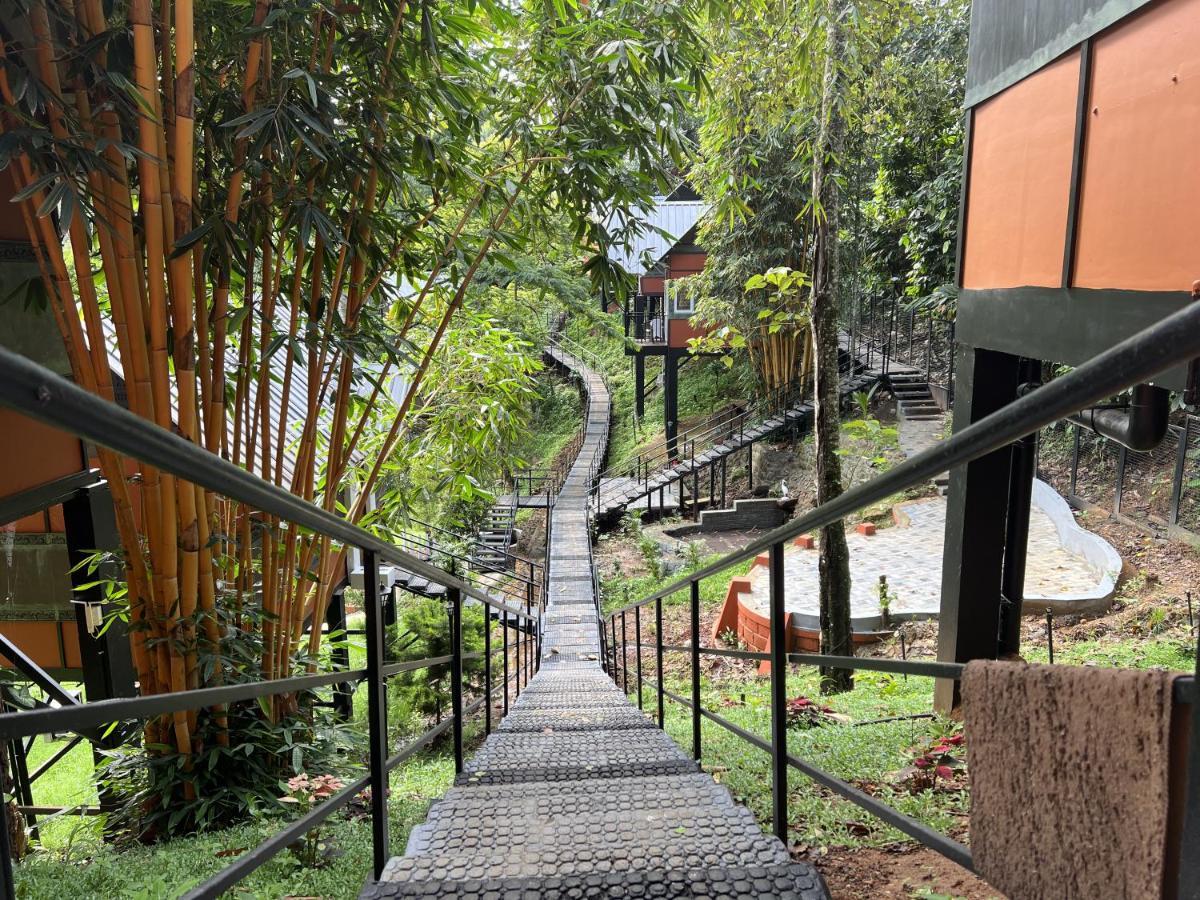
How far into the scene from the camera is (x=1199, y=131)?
273 centimetres

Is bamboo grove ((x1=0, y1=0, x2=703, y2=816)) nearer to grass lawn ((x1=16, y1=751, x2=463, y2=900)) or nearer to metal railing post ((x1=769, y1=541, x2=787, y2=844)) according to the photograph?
grass lawn ((x1=16, y1=751, x2=463, y2=900))

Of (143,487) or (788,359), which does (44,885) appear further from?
(788,359)

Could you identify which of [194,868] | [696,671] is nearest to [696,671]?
[696,671]

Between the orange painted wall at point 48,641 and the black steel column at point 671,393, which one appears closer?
the orange painted wall at point 48,641

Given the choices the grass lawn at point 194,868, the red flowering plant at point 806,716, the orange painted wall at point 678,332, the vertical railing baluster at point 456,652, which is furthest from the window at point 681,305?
the grass lawn at point 194,868

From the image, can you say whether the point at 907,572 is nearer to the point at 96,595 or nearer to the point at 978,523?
the point at 978,523

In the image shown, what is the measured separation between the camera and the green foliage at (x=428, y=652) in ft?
23.8

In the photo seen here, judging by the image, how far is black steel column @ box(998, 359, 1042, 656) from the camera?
15.2 feet

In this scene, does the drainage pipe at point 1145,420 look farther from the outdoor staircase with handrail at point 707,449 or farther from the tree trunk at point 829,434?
the outdoor staircase with handrail at point 707,449

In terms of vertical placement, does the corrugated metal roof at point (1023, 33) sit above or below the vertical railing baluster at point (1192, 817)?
above

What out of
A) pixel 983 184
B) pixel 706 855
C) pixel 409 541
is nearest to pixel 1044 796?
pixel 706 855

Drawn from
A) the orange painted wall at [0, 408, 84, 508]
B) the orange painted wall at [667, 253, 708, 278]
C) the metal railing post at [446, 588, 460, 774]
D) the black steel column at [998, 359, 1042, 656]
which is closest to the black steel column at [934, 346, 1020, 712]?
the black steel column at [998, 359, 1042, 656]

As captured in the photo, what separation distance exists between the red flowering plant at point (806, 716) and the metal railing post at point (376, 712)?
3.50 m

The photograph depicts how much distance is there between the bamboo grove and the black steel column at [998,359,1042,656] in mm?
2662
